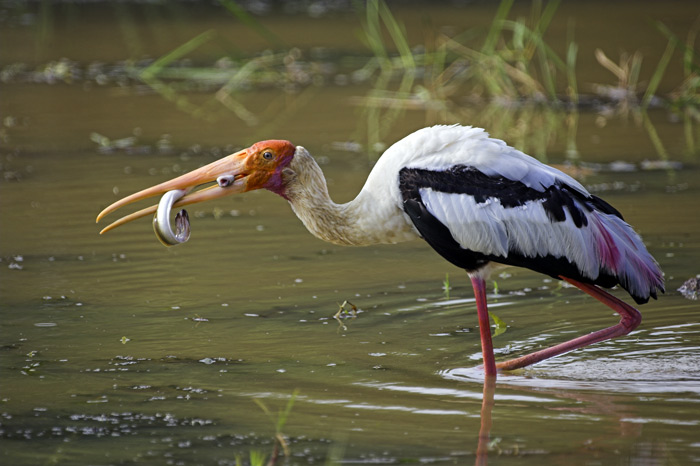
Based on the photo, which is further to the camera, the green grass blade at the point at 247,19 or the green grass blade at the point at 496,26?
the green grass blade at the point at 496,26

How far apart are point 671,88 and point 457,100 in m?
2.37

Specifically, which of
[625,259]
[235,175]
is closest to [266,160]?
[235,175]

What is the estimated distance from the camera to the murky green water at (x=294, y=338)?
4840 mm

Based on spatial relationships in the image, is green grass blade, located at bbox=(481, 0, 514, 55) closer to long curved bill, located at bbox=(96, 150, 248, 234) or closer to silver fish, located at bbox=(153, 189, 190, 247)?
long curved bill, located at bbox=(96, 150, 248, 234)

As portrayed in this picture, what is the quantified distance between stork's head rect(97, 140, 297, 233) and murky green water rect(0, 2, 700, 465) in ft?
2.44

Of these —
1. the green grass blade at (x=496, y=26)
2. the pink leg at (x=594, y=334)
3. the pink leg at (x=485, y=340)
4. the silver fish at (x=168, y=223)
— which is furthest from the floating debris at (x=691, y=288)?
the green grass blade at (x=496, y=26)

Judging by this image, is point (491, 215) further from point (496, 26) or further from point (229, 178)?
point (496, 26)

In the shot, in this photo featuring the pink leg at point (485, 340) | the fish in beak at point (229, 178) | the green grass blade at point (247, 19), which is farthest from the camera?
the green grass blade at point (247, 19)

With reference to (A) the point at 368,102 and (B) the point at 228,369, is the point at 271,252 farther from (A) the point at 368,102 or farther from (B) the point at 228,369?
(A) the point at 368,102

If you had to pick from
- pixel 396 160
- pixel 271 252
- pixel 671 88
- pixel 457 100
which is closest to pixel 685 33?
pixel 671 88

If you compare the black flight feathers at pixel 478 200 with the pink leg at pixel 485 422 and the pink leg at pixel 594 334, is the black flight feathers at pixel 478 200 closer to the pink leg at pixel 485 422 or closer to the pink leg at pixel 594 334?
the pink leg at pixel 594 334

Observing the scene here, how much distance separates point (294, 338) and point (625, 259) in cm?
167

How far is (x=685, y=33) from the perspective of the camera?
16.9 m

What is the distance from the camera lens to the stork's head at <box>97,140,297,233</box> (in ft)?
19.6
